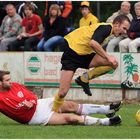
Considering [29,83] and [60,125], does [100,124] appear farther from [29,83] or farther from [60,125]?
[29,83]

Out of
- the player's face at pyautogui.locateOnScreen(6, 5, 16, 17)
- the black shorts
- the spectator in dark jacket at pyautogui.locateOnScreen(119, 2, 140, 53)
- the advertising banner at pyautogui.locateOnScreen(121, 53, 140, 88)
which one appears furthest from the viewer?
the player's face at pyautogui.locateOnScreen(6, 5, 16, 17)

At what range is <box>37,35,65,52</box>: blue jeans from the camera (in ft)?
57.0

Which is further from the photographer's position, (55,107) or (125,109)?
(125,109)

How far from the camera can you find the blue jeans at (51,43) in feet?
57.0

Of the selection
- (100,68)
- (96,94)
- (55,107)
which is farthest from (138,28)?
(55,107)

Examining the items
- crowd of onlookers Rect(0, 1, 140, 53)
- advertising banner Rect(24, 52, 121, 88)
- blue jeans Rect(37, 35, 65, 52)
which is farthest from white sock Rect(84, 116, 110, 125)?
blue jeans Rect(37, 35, 65, 52)

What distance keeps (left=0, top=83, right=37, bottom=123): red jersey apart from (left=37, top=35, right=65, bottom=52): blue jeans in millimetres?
6672

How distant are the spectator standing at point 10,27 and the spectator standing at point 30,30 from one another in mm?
189

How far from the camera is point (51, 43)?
57.1 ft

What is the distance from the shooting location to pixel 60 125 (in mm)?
10734

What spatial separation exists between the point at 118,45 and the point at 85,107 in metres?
5.40

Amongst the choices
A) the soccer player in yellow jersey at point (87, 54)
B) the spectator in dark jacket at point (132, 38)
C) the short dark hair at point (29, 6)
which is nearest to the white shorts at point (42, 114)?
the soccer player in yellow jersey at point (87, 54)

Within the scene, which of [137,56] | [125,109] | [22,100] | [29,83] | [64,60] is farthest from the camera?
[29,83]

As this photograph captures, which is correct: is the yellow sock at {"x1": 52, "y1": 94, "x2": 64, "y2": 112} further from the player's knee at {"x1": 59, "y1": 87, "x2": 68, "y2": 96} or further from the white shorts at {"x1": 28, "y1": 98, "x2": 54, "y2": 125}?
the white shorts at {"x1": 28, "y1": 98, "x2": 54, "y2": 125}
